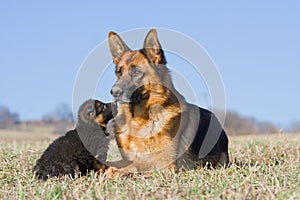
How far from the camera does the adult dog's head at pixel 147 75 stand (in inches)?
272

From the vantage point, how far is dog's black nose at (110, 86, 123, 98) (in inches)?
262

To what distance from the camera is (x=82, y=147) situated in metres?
7.86

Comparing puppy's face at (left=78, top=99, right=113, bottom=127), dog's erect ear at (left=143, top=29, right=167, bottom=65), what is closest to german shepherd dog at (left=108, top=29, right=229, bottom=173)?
dog's erect ear at (left=143, top=29, right=167, bottom=65)

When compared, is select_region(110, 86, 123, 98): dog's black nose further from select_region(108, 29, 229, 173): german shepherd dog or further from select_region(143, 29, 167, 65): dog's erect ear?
select_region(143, 29, 167, 65): dog's erect ear

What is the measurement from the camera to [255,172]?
581 centimetres

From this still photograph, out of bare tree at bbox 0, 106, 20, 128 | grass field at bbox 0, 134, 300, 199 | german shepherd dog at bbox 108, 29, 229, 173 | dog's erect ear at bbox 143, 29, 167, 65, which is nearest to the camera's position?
grass field at bbox 0, 134, 300, 199

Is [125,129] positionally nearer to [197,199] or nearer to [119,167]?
[119,167]

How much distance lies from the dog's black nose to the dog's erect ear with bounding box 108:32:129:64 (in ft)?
2.15

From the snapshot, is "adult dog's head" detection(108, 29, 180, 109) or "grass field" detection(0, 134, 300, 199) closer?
"grass field" detection(0, 134, 300, 199)

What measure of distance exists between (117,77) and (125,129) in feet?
2.35

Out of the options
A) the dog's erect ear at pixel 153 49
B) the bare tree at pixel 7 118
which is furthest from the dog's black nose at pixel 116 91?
the bare tree at pixel 7 118

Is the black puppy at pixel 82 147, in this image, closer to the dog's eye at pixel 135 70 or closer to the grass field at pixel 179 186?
the grass field at pixel 179 186

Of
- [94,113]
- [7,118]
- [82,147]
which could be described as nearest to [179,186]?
[82,147]

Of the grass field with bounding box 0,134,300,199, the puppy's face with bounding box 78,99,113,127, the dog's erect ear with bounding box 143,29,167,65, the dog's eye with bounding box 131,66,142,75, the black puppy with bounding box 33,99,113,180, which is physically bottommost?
the grass field with bounding box 0,134,300,199
